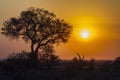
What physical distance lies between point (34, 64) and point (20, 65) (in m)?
13.8

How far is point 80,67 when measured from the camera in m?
70.8

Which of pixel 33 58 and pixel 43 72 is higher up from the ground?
pixel 33 58

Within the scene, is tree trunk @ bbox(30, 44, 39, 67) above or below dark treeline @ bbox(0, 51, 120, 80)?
above

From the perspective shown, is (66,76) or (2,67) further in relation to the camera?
(2,67)

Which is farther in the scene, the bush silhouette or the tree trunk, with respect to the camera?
the tree trunk

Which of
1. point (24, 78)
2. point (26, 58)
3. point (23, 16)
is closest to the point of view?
point (24, 78)

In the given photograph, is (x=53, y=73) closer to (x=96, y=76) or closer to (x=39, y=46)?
(x=96, y=76)

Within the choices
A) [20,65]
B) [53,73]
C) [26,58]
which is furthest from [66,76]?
[26,58]

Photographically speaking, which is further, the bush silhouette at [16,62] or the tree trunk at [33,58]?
the tree trunk at [33,58]

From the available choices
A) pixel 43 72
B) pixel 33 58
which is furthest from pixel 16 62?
pixel 33 58

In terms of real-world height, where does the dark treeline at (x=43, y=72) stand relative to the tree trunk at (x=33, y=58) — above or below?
below

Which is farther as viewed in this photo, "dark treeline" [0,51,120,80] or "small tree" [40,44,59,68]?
"small tree" [40,44,59,68]

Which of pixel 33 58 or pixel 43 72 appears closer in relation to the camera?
pixel 43 72

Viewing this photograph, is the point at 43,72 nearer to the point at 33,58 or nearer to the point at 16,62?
the point at 16,62
